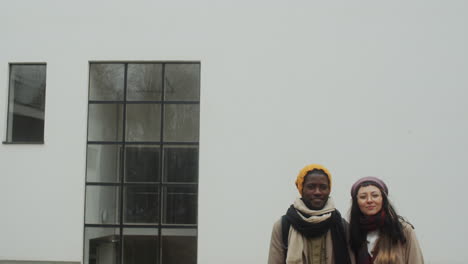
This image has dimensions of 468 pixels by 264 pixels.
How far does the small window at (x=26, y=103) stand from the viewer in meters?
6.94

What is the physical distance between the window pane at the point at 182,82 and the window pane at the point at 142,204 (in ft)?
4.35

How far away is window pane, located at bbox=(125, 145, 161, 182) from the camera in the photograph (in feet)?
22.5

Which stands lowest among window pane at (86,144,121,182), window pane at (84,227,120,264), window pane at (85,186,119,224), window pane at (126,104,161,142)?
window pane at (84,227,120,264)

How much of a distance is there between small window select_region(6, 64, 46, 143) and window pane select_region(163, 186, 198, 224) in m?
2.01

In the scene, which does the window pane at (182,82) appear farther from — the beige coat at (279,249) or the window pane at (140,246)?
the beige coat at (279,249)

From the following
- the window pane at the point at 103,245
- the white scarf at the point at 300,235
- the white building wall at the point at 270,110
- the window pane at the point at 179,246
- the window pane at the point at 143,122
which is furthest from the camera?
the window pane at the point at 143,122

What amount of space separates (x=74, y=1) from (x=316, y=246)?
17.1ft

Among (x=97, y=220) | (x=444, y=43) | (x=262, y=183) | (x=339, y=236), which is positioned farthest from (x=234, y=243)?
(x=444, y=43)

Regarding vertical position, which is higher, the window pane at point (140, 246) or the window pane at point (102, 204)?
the window pane at point (102, 204)

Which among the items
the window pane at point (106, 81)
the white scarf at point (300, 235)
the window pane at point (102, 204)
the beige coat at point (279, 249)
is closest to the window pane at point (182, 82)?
the window pane at point (106, 81)

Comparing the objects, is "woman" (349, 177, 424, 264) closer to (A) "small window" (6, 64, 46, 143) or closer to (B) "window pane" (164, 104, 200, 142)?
(B) "window pane" (164, 104, 200, 142)

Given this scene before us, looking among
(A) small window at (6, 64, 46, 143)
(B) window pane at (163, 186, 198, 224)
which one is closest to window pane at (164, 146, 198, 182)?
(B) window pane at (163, 186, 198, 224)

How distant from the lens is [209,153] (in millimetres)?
6598

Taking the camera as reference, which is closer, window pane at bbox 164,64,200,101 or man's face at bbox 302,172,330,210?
man's face at bbox 302,172,330,210
